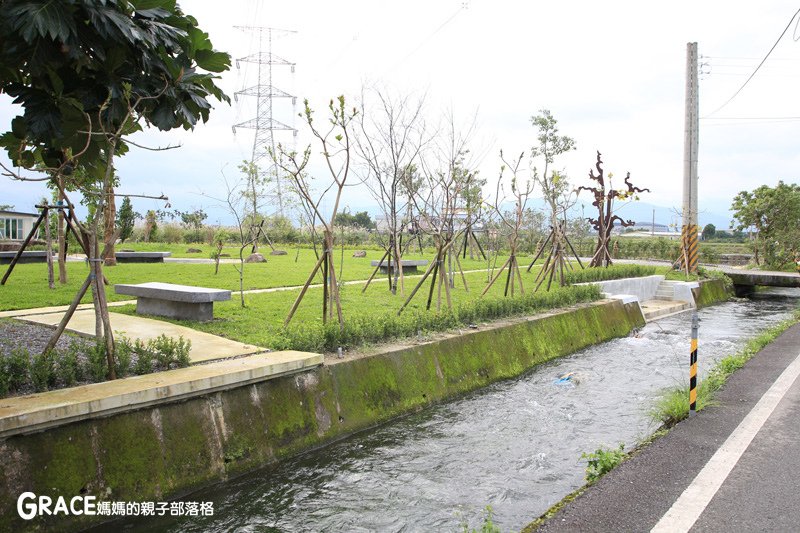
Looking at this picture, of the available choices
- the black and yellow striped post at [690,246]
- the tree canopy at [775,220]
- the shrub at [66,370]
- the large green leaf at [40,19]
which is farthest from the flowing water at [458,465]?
the tree canopy at [775,220]

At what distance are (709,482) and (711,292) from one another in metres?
20.4

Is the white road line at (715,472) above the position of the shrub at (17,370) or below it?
below

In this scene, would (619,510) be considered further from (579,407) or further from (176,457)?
(579,407)

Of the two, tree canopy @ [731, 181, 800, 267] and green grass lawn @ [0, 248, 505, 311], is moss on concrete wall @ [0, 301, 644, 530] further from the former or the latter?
tree canopy @ [731, 181, 800, 267]

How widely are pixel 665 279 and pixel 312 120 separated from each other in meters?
17.9

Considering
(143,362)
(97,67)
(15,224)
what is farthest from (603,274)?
(15,224)

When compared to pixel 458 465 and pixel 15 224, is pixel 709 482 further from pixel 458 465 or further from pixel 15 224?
pixel 15 224

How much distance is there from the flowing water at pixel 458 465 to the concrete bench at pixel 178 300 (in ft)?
10.6

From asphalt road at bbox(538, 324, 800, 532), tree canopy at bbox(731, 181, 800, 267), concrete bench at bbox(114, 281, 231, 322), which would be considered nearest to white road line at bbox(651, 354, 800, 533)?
asphalt road at bbox(538, 324, 800, 532)

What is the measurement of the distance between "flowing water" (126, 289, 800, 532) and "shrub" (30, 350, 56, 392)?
62.4 inches

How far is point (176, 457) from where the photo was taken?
5.51 meters

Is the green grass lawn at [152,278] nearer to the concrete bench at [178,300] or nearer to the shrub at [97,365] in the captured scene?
the concrete bench at [178,300]

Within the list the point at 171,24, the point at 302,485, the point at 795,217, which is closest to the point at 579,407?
the point at 302,485

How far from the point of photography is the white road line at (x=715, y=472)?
4039 mm
